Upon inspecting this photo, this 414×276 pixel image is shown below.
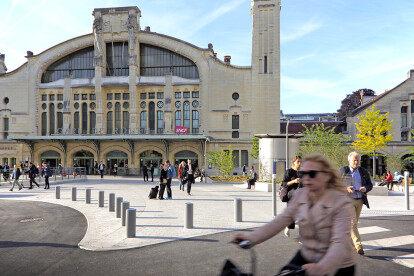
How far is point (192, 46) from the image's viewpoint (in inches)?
1545

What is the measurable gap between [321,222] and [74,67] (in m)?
45.8

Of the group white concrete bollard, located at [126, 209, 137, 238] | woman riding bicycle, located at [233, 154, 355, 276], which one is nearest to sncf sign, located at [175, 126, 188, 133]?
white concrete bollard, located at [126, 209, 137, 238]

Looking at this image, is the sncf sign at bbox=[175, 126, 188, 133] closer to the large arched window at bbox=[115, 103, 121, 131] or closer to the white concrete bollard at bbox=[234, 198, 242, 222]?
the large arched window at bbox=[115, 103, 121, 131]

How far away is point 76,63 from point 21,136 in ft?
40.2

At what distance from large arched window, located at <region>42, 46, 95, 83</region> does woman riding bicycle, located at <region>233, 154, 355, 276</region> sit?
1728 inches

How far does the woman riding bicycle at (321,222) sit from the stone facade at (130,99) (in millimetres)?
32638

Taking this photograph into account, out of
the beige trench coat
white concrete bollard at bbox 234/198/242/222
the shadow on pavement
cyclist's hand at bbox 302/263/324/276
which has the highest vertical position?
the beige trench coat

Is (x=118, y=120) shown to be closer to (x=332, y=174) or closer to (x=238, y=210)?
(x=238, y=210)

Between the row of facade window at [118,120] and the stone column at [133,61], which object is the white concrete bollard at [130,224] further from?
the stone column at [133,61]

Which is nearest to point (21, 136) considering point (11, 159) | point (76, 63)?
point (11, 159)

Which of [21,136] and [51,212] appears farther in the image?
[21,136]

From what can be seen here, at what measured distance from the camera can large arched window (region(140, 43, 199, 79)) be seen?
40781mm

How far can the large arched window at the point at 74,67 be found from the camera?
140ft

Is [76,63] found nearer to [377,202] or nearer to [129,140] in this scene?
[129,140]
